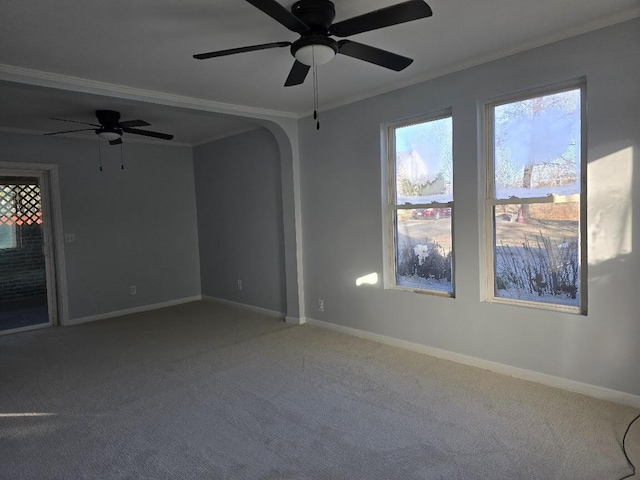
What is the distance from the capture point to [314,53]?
2.20 m

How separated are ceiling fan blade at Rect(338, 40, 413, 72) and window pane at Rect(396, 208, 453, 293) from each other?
4.96 feet

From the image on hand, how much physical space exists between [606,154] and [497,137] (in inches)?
30.8

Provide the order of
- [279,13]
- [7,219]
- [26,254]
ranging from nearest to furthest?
[279,13]
[7,219]
[26,254]

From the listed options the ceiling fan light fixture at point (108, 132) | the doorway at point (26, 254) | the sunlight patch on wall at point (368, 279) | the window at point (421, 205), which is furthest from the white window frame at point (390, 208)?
the doorway at point (26, 254)

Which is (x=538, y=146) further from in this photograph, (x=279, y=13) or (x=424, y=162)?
(x=279, y=13)

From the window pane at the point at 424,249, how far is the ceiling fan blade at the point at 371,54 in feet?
4.96

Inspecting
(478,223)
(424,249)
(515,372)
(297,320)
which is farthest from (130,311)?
(515,372)

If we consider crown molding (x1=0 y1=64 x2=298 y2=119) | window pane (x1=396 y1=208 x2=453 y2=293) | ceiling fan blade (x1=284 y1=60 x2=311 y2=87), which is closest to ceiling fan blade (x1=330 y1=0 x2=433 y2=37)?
ceiling fan blade (x1=284 y1=60 x2=311 y2=87)

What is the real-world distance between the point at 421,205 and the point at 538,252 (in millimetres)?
1047

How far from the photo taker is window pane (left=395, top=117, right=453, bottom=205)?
3550 mm

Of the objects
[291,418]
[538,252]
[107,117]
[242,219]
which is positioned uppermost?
[107,117]

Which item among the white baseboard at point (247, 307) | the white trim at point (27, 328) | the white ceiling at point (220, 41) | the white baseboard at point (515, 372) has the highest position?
the white ceiling at point (220, 41)

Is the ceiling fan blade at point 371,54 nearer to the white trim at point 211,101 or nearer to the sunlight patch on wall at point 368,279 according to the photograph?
the white trim at point 211,101

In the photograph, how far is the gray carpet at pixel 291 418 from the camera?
7.04ft
